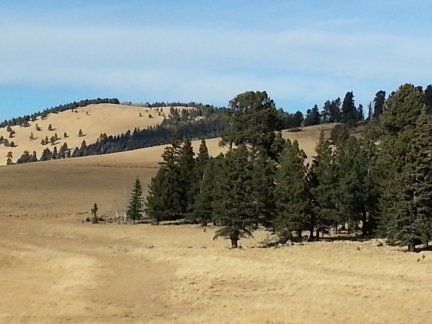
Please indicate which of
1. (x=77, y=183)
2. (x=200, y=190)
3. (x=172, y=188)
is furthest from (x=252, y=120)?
(x=77, y=183)

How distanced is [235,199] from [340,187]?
326 inches

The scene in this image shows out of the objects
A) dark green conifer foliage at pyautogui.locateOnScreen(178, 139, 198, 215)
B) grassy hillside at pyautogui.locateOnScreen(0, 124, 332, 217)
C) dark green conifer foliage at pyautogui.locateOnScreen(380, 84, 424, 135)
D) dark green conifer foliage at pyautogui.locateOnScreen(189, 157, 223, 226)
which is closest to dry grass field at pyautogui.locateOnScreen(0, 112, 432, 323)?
dark green conifer foliage at pyautogui.locateOnScreen(189, 157, 223, 226)

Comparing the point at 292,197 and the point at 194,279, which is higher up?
the point at 292,197

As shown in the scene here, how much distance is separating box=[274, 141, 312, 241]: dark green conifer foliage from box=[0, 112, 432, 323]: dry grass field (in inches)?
85.4

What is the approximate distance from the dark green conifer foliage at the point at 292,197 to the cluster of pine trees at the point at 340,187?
0.07 m

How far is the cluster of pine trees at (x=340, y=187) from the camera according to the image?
1800 inches

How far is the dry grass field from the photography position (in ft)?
92.5

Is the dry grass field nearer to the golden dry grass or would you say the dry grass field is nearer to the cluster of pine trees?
the golden dry grass

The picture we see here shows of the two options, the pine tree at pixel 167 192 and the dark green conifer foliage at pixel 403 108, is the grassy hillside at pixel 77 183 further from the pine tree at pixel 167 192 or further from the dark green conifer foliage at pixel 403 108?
the dark green conifer foliage at pixel 403 108

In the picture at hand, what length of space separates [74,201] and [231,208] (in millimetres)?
46437

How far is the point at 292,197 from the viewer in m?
50.2

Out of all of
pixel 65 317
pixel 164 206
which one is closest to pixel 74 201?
pixel 164 206

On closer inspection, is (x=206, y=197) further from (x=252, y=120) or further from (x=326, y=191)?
(x=252, y=120)

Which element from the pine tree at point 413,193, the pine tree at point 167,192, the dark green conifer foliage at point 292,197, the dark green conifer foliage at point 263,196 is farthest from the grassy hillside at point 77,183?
the pine tree at point 413,193
